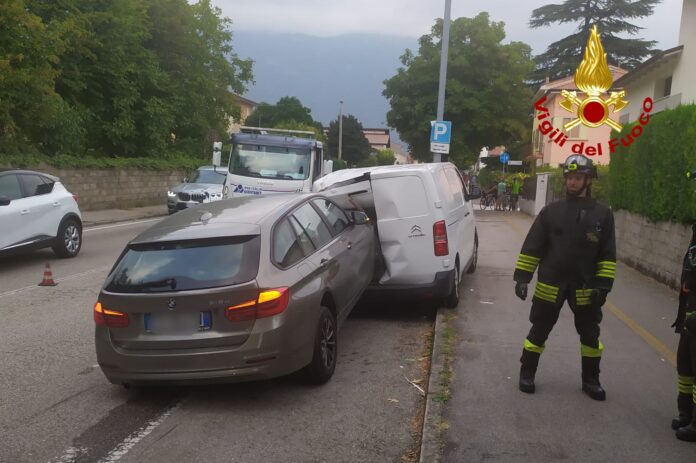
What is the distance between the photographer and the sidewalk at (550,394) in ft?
13.4

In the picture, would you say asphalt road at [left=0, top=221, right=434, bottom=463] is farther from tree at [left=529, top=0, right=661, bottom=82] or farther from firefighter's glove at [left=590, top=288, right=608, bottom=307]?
tree at [left=529, top=0, right=661, bottom=82]

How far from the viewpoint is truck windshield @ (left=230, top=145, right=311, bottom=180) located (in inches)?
609

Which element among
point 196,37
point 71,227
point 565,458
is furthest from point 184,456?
→ point 196,37

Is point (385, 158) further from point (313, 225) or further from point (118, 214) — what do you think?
point (313, 225)

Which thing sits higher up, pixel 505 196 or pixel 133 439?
pixel 133 439

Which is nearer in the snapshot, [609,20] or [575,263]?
[575,263]

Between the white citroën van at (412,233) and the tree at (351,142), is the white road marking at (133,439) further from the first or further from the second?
the tree at (351,142)

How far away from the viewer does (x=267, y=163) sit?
51.2 feet

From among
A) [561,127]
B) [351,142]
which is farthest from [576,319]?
[351,142]

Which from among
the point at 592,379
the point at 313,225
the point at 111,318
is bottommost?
the point at 592,379

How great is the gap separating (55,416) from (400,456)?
8.35 ft

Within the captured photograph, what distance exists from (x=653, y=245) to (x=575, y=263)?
6.60 m

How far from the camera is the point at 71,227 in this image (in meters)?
12.1

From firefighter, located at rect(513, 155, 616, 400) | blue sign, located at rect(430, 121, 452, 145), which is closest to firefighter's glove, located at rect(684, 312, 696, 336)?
firefighter, located at rect(513, 155, 616, 400)
